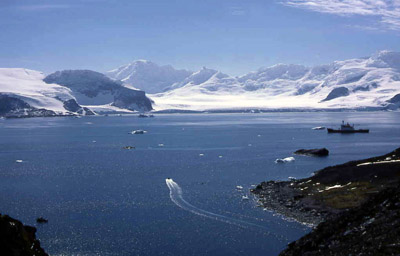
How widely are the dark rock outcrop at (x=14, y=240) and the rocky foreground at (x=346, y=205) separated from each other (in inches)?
804

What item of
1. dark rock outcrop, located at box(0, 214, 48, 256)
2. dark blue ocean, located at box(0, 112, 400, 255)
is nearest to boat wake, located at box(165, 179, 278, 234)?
dark blue ocean, located at box(0, 112, 400, 255)

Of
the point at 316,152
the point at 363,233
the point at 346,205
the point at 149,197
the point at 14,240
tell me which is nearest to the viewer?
the point at 363,233

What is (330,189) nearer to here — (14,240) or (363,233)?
(363,233)

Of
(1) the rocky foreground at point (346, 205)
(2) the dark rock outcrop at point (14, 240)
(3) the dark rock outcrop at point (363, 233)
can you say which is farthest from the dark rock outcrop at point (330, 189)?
(2) the dark rock outcrop at point (14, 240)

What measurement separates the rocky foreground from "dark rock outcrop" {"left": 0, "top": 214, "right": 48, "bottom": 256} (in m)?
20.4

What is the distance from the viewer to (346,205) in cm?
6544

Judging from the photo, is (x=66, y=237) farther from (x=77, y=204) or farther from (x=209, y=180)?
(x=209, y=180)

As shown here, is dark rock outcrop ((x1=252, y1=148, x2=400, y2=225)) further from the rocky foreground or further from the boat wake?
the boat wake

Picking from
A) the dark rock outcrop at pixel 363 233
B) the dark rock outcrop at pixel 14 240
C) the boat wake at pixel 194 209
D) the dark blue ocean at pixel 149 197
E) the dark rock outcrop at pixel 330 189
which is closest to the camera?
the dark rock outcrop at pixel 363 233

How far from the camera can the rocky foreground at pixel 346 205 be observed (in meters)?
31.4

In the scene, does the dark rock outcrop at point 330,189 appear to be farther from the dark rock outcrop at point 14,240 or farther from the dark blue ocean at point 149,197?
the dark rock outcrop at point 14,240

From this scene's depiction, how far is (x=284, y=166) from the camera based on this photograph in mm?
109188

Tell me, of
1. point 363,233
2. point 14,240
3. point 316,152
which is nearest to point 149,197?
point 14,240

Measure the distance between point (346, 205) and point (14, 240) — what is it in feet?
149
